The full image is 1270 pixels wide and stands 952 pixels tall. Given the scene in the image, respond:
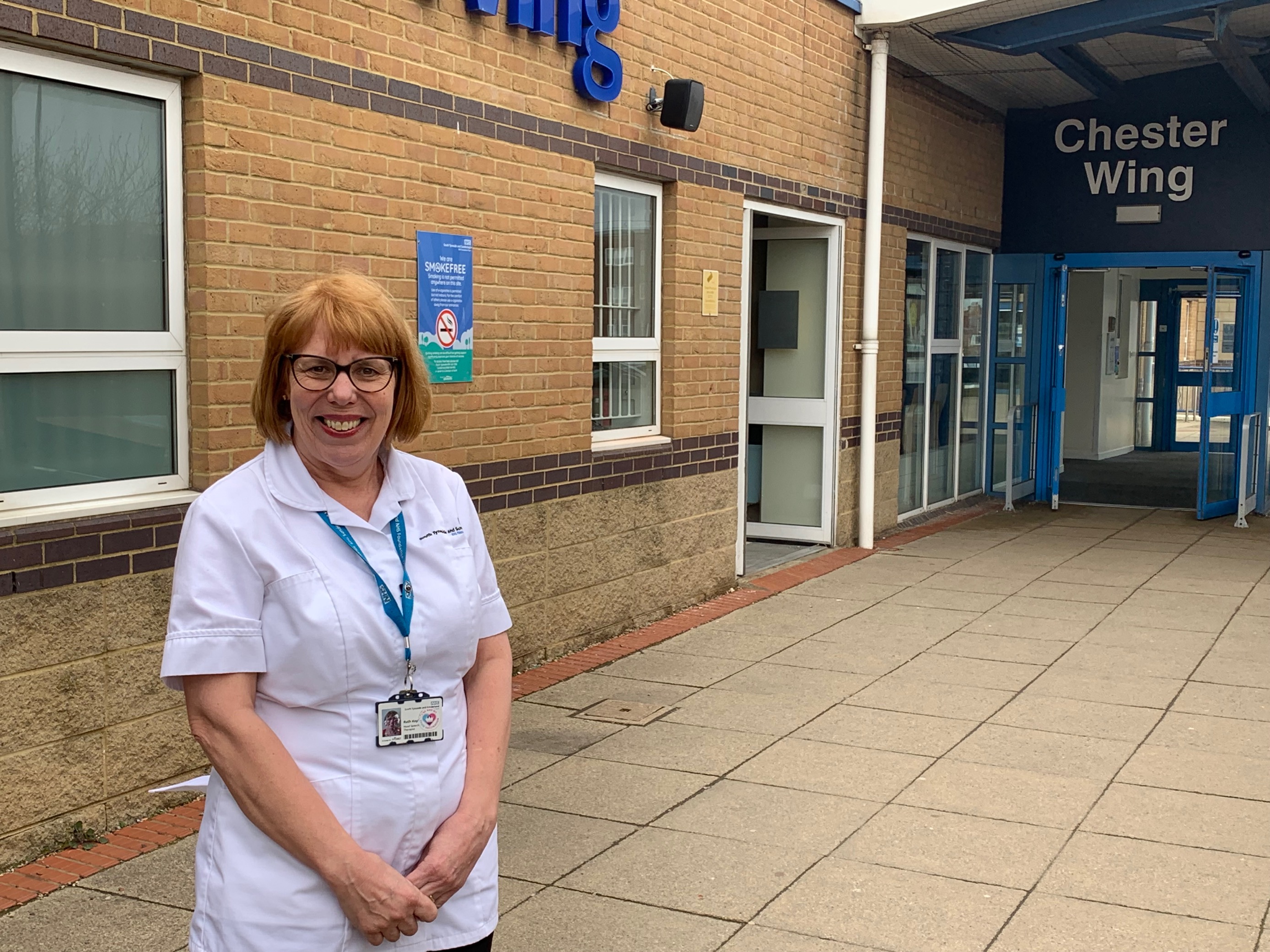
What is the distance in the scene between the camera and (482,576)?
237 centimetres

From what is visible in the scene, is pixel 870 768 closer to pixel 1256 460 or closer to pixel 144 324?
pixel 144 324

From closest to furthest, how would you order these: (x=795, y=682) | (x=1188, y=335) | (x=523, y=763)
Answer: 1. (x=523, y=763)
2. (x=795, y=682)
3. (x=1188, y=335)

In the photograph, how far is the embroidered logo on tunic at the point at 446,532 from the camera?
2.20 meters

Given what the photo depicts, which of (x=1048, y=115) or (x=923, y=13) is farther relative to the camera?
(x=1048, y=115)

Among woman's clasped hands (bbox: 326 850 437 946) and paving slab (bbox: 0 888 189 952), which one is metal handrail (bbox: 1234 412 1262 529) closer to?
paving slab (bbox: 0 888 189 952)

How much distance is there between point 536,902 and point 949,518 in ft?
30.3

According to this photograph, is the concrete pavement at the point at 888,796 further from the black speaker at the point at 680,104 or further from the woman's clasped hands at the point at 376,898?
the black speaker at the point at 680,104

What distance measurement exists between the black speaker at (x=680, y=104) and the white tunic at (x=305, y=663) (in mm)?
5861

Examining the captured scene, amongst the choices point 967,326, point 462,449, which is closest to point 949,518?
point 967,326

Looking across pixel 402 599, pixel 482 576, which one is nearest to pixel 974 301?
pixel 482 576

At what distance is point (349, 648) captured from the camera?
6.71 feet

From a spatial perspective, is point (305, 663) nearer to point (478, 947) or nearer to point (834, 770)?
point (478, 947)

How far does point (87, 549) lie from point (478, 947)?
2.69 m

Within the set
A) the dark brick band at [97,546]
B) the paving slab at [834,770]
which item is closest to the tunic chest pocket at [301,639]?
the dark brick band at [97,546]
